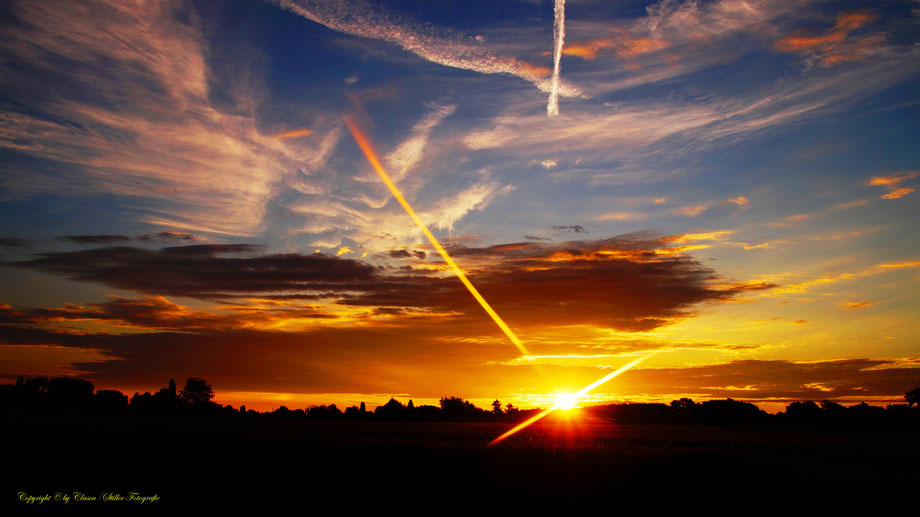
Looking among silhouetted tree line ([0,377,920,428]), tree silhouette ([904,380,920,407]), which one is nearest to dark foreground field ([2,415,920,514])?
silhouetted tree line ([0,377,920,428])

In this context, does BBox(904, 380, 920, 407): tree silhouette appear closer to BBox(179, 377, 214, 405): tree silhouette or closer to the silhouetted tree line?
the silhouetted tree line

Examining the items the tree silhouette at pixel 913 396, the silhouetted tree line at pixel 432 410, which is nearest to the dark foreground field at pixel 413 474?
the silhouetted tree line at pixel 432 410

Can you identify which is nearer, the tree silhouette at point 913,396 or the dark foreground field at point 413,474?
the dark foreground field at point 413,474

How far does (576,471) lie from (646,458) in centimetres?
426

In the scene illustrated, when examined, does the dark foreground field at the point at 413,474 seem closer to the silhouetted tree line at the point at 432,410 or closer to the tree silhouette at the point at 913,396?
the silhouetted tree line at the point at 432,410

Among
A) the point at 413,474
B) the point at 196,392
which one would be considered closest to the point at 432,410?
the point at 196,392

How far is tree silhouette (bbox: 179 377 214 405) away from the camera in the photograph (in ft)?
446

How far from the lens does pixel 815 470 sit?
91.0 feet

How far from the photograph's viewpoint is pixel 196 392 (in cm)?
13812

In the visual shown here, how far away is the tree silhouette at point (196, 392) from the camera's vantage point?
13602cm

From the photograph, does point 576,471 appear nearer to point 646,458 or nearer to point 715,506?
point 646,458

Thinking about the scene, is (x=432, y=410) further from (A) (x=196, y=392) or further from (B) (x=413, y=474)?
(B) (x=413, y=474)

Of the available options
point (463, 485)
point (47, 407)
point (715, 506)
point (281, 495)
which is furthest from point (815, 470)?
point (47, 407)

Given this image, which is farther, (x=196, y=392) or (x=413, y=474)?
(x=196, y=392)
